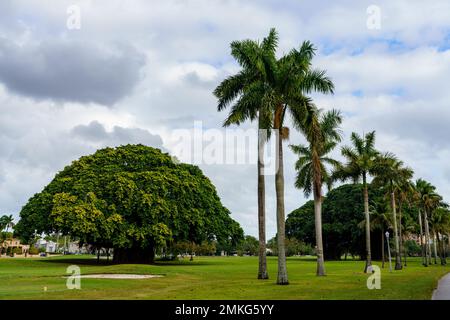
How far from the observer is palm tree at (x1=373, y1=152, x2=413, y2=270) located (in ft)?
146

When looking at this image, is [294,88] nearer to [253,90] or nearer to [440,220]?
[253,90]

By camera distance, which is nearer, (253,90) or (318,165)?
(253,90)

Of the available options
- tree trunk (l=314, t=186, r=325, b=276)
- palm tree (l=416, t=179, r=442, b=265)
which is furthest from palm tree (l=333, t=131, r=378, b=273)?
palm tree (l=416, t=179, r=442, b=265)

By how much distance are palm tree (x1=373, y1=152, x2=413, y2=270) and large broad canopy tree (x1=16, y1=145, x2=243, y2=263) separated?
58.8 ft

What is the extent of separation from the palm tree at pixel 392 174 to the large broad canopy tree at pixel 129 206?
1791cm

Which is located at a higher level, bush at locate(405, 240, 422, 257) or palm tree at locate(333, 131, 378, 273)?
palm tree at locate(333, 131, 378, 273)

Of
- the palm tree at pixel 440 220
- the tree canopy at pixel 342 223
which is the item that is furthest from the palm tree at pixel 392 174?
the palm tree at pixel 440 220

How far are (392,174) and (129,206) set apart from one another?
2732 centimetres

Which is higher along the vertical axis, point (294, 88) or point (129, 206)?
point (294, 88)

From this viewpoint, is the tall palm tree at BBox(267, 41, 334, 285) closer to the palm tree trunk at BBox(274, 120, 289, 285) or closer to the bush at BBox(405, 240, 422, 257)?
the palm tree trunk at BBox(274, 120, 289, 285)

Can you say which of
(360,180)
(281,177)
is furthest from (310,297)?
(360,180)

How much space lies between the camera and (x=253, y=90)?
89.1 ft

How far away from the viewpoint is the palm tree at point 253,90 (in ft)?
90.1

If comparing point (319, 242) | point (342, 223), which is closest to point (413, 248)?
point (342, 223)
